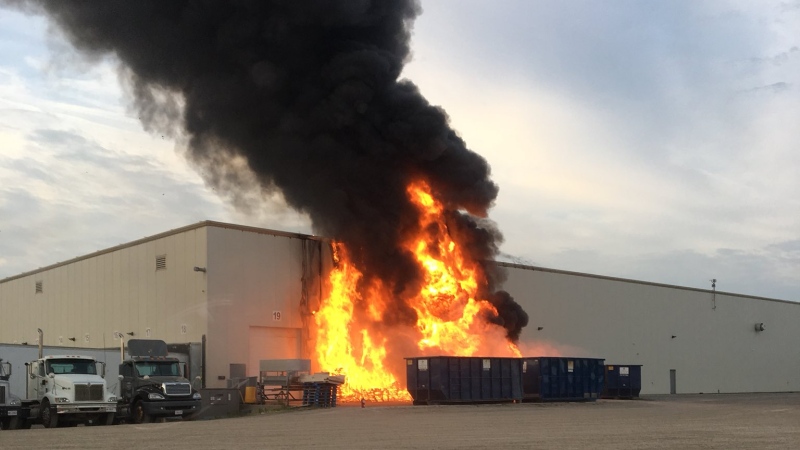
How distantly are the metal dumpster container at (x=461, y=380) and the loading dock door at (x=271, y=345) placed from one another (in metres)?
5.86

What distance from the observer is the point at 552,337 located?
49.8 meters

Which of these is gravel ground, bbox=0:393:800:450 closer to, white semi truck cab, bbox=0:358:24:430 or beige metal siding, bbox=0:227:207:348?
white semi truck cab, bbox=0:358:24:430

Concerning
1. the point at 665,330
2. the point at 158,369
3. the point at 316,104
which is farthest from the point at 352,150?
the point at 665,330

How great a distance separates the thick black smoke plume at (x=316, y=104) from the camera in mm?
36406

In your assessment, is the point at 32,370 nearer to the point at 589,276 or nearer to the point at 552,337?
the point at 552,337

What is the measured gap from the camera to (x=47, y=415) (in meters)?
26.2

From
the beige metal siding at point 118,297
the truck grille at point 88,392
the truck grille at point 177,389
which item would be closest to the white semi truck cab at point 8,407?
the truck grille at point 88,392

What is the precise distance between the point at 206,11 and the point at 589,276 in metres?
28.6

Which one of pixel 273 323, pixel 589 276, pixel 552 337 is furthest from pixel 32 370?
pixel 589 276

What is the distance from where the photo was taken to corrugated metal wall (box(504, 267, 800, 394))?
A: 1969 inches

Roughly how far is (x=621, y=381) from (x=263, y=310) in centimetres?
1915

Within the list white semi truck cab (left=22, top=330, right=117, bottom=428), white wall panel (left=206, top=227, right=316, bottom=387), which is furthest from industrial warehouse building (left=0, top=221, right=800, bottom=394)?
white semi truck cab (left=22, top=330, right=117, bottom=428)

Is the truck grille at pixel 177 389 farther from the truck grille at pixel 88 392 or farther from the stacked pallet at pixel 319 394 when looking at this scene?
the stacked pallet at pixel 319 394

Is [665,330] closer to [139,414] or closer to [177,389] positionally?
[177,389]
